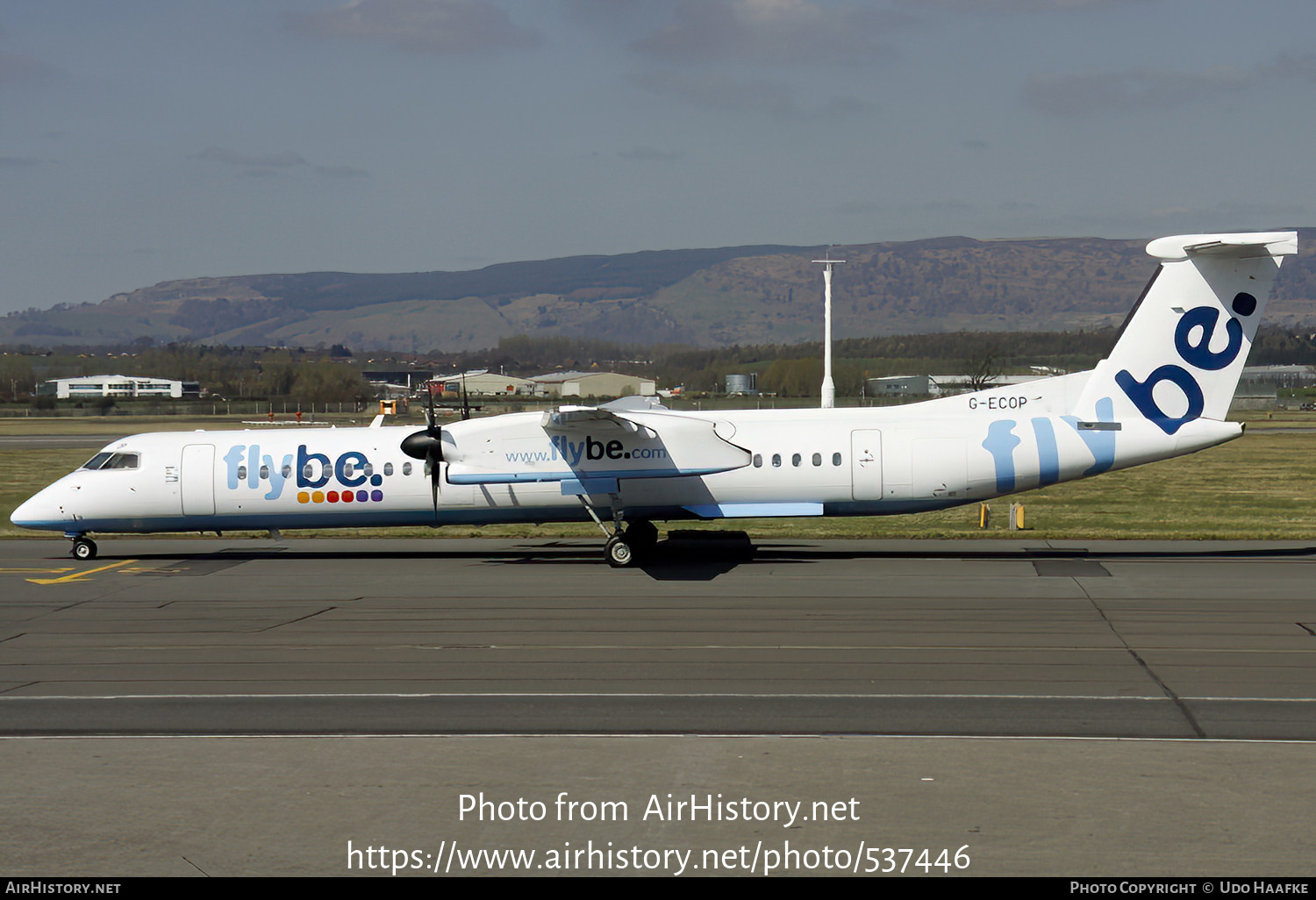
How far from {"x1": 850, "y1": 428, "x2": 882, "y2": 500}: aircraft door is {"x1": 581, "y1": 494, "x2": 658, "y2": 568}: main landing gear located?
15.8ft

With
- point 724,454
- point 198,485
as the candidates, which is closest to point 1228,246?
point 724,454

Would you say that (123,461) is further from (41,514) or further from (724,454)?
(724,454)

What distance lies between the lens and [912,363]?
98.0m

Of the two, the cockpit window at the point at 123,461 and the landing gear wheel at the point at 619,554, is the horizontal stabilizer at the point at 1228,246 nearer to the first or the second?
the landing gear wheel at the point at 619,554

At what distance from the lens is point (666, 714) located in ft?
41.1

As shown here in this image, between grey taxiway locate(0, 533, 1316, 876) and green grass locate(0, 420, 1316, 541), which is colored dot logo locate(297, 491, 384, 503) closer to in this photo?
grey taxiway locate(0, 533, 1316, 876)

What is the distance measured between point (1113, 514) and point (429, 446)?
73.6 feet

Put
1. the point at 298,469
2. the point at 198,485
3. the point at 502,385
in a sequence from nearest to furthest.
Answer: the point at 298,469, the point at 198,485, the point at 502,385

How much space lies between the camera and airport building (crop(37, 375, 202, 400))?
132 metres

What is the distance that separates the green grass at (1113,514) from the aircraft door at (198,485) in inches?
240

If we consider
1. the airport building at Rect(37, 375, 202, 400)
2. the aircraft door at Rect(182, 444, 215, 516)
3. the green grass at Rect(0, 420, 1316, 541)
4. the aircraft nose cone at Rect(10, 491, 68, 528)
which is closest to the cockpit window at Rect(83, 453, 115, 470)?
the aircraft nose cone at Rect(10, 491, 68, 528)

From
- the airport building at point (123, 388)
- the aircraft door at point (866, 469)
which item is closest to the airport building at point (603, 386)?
the aircraft door at point (866, 469)

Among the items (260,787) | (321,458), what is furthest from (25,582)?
(260,787)
